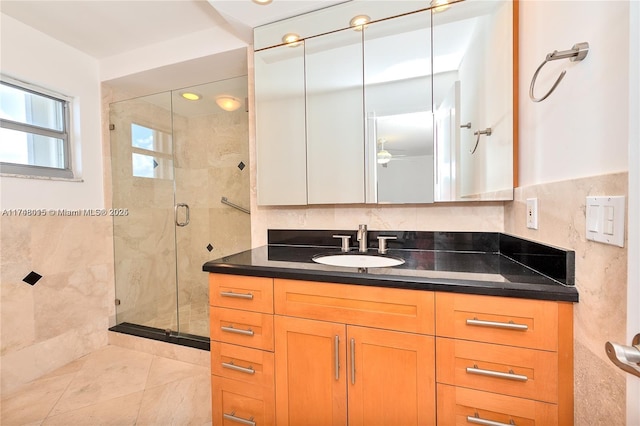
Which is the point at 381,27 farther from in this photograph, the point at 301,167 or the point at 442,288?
the point at 442,288

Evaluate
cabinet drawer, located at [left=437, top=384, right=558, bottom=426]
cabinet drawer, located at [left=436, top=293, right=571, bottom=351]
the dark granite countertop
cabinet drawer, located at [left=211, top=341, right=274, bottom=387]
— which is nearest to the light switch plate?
the dark granite countertop

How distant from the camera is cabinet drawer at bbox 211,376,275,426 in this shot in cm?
114

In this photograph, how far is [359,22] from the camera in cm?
146

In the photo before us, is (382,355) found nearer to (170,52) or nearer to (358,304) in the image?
(358,304)

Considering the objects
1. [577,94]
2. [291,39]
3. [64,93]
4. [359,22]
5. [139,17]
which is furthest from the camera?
[64,93]

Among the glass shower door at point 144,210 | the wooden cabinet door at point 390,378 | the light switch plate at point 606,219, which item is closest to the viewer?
the light switch plate at point 606,219

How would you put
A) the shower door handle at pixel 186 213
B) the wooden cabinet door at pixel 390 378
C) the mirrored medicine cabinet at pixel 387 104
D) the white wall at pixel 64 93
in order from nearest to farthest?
the wooden cabinet door at pixel 390 378, the mirrored medicine cabinet at pixel 387 104, the white wall at pixel 64 93, the shower door handle at pixel 186 213

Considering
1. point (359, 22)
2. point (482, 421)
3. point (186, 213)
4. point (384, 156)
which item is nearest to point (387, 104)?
point (384, 156)

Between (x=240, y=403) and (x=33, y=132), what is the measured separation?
2.25 meters

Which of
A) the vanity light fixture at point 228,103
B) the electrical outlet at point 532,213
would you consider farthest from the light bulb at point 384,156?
the vanity light fixture at point 228,103

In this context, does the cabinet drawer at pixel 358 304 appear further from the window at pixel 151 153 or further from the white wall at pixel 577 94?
the window at pixel 151 153

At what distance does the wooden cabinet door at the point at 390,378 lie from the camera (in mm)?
931

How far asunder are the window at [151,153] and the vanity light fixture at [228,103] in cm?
57

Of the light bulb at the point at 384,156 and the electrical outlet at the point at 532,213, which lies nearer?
the electrical outlet at the point at 532,213
